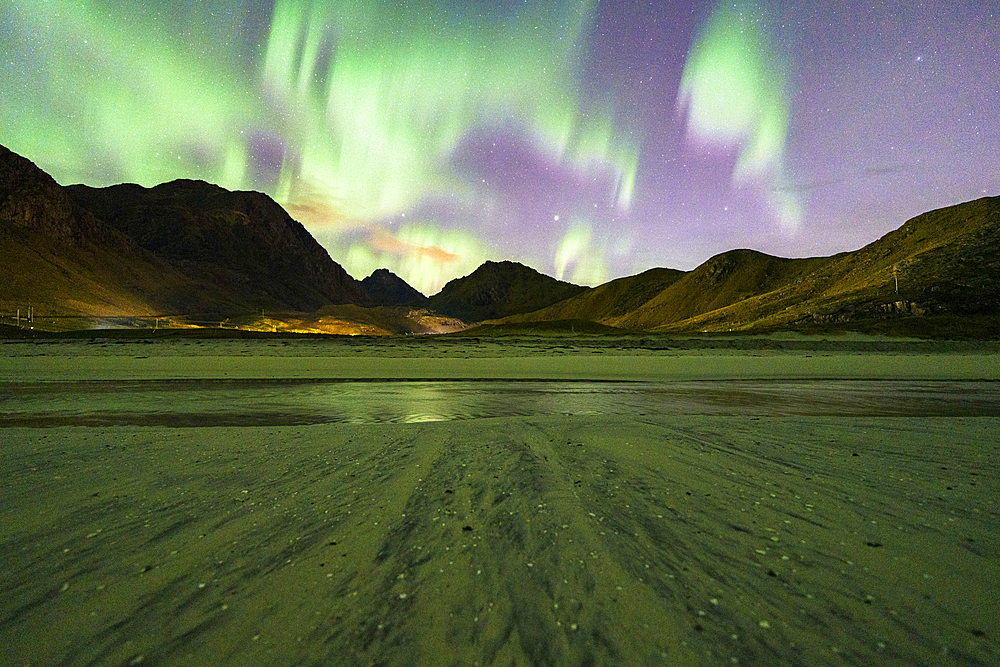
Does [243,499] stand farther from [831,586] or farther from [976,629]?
[976,629]

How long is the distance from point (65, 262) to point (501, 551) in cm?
15582

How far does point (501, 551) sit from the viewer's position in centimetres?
301

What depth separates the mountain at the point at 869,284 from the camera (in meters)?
57.7

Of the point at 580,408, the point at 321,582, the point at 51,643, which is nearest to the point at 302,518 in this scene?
the point at 321,582

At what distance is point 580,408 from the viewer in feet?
32.0

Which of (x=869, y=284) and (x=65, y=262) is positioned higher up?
(x=65, y=262)

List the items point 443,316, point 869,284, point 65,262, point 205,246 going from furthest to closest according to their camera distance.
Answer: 1. point 205,246
2. point 443,316
3. point 65,262
4. point 869,284

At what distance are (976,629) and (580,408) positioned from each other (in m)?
7.63

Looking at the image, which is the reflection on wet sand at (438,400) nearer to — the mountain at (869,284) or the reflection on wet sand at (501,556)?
the reflection on wet sand at (501,556)

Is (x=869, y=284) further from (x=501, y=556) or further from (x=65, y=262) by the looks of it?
(x=65, y=262)

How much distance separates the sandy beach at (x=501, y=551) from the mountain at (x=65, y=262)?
117m

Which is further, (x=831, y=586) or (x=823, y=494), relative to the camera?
(x=823, y=494)

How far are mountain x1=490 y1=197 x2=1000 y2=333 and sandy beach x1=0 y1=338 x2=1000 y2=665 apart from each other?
59.7 metres

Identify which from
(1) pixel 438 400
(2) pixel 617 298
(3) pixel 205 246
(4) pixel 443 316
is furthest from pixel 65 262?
(2) pixel 617 298
